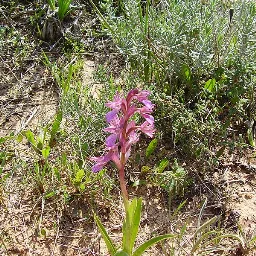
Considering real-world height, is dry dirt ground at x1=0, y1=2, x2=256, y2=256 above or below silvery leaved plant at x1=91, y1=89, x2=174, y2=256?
below

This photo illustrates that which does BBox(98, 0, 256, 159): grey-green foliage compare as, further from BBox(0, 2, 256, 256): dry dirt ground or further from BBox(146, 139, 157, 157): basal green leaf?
BBox(0, 2, 256, 256): dry dirt ground

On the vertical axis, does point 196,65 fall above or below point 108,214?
above

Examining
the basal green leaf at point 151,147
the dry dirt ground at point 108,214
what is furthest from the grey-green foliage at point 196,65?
the dry dirt ground at point 108,214

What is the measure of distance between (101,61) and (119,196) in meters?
1.32

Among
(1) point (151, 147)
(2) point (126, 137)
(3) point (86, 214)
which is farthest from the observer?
(1) point (151, 147)

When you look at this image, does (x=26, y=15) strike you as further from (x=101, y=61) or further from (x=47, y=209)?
(x=47, y=209)

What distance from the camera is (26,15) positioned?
3.76 meters

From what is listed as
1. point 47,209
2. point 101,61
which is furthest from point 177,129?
point 101,61

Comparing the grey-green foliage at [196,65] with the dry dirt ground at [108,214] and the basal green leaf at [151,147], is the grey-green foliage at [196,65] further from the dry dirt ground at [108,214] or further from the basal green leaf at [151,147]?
the dry dirt ground at [108,214]

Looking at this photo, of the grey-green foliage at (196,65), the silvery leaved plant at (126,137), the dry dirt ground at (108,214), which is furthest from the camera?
the grey-green foliage at (196,65)

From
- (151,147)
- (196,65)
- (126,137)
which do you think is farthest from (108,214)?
(196,65)

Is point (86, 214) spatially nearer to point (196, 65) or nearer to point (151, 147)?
point (151, 147)

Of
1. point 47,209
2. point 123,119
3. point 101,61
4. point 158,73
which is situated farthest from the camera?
point 101,61

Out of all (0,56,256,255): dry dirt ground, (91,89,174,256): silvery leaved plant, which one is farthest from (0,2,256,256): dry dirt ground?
(91,89,174,256): silvery leaved plant
